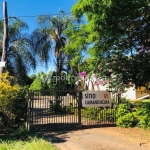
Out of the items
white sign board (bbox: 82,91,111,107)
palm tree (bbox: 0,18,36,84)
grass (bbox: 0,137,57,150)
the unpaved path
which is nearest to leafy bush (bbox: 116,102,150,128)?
the unpaved path

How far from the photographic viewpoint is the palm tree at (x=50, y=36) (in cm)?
2223

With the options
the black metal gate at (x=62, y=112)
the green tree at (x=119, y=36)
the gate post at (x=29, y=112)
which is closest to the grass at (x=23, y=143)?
the gate post at (x=29, y=112)

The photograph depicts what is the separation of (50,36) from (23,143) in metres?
16.0

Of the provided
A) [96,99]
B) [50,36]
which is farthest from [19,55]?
[96,99]

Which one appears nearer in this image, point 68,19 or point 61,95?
point 61,95

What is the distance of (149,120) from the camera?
10.6 meters

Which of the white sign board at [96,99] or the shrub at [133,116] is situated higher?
the white sign board at [96,99]

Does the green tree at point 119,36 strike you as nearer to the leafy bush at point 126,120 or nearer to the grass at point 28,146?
the leafy bush at point 126,120

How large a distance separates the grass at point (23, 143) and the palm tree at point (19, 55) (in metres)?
9.82

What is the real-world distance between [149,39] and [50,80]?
25675mm

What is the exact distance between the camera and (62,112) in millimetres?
12203

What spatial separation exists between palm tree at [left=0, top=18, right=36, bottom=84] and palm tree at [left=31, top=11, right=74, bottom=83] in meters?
1.98

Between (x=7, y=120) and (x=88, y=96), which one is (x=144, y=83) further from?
(x=7, y=120)

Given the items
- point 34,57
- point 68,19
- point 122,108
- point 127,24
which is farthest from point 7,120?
point 68,19
